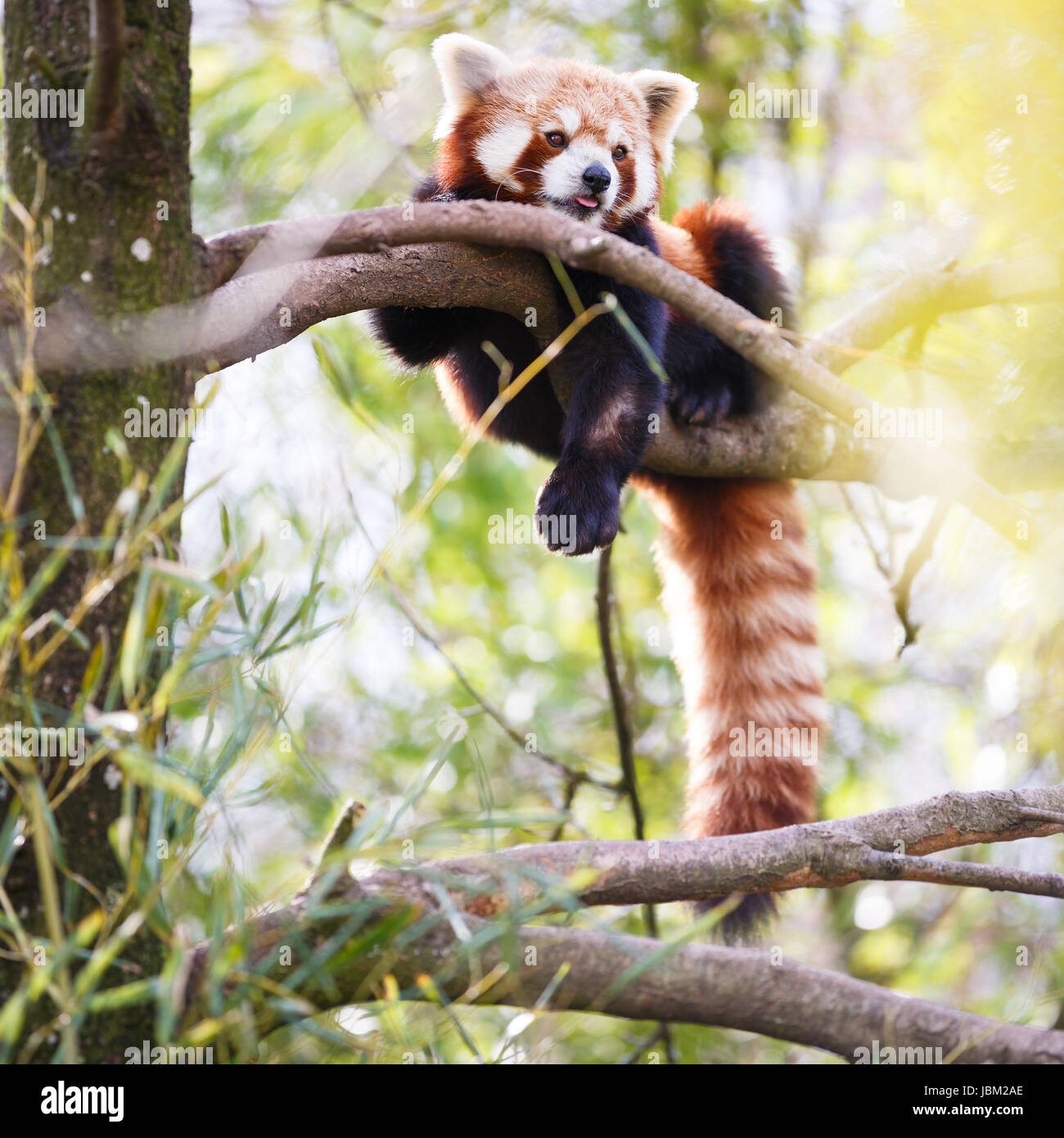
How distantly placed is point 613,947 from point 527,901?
0.54ft

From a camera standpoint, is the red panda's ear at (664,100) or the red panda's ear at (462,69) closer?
the red panda's ear at (462,69)

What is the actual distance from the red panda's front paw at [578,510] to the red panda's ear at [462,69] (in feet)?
4.51

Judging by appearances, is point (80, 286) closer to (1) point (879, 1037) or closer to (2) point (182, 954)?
(2) point (182, 954)

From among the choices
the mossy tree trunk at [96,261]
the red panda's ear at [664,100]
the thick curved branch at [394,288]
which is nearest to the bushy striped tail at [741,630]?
the red panda's ear at [664,100]

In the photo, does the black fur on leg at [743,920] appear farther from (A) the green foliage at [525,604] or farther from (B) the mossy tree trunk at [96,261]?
(B) the mossy tree trunk at [96,261]

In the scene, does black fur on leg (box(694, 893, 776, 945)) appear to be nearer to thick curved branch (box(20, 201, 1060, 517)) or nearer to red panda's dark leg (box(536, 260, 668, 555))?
red panda's dark leg (box(536, 260, 668, 555))

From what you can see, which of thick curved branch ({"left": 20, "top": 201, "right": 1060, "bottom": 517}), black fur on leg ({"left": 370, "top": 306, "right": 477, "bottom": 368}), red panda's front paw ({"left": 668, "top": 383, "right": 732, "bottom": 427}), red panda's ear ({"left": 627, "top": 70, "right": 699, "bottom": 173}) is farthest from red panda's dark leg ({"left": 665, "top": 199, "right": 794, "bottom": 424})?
thick curved branch ({"left": 20, "top": 201, "right": 1060, "bottom": 517})

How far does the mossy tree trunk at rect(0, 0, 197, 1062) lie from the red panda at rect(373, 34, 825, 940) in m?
1.10

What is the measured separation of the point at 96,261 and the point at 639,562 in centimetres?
448

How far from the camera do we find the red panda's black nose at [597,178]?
309cm

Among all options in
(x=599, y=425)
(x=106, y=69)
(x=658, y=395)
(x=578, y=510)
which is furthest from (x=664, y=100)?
(x=106, y=69)

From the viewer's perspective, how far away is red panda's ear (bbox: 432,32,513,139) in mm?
3373

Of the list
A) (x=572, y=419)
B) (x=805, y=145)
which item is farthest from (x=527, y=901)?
(x=805, y=145)

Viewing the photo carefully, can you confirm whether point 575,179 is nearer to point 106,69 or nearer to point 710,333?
point 710,333
